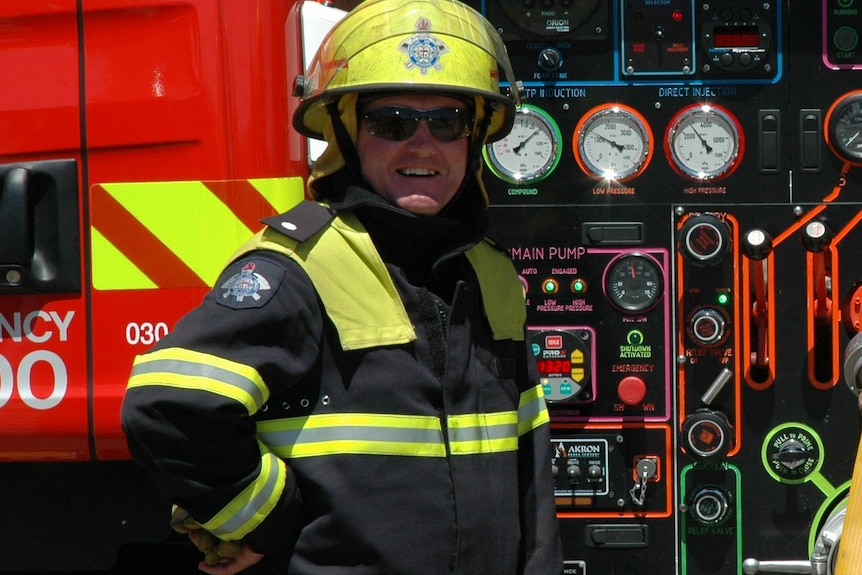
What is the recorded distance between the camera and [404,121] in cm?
254

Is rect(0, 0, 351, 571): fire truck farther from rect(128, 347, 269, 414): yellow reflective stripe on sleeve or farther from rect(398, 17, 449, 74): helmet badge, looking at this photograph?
rect(128, 347, 269, 414): yellow reflective stripe on sleeve

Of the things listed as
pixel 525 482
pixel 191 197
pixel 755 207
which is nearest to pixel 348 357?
pixel 525 482

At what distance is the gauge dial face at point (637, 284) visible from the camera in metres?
3.59

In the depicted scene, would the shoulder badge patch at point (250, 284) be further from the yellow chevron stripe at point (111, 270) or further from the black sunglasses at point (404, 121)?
the yellow chevron stripe at point (111, 270)

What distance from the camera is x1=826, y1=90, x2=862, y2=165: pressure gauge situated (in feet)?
11.7

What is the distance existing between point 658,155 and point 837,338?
2.63ft

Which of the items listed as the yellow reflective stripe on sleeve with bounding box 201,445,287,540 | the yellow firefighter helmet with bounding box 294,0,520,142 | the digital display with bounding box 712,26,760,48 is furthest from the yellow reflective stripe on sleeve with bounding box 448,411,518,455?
the digital display with bounding box 712,26,760,48

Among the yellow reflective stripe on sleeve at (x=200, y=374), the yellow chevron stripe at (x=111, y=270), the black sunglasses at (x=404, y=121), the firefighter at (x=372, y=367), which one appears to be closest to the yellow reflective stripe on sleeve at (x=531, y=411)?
the firefighter at (x=372, y=367)

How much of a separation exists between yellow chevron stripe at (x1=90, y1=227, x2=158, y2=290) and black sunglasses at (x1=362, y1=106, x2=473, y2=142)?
848 mm

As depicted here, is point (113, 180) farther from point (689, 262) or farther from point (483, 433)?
point (689, 262)

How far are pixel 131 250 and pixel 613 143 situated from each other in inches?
60.8

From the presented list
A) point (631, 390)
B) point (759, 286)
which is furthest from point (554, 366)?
point (759, 286)

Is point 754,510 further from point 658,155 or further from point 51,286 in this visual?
point 51,286

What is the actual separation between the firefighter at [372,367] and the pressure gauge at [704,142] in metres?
1.03
